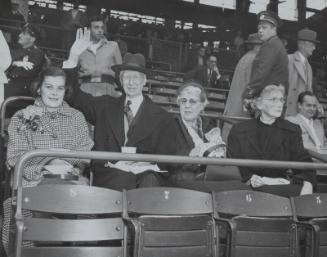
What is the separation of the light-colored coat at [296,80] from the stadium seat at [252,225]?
270 cm

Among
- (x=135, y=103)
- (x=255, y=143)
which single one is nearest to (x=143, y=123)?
(x=135, y=103)

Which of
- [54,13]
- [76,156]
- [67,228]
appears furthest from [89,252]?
[54,13]

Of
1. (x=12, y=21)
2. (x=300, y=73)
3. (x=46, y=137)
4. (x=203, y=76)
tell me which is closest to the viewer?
(x=46, y=137)

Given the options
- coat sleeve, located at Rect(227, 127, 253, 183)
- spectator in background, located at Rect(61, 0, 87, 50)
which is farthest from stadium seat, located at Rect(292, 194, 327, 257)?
spectator in background, located at Rect(61, 0, 87, 50)

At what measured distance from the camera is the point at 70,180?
3.52 metres

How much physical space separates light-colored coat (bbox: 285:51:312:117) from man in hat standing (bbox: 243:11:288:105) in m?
0.56

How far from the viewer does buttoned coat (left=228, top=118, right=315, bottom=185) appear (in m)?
4.18

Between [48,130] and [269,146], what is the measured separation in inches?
63.2

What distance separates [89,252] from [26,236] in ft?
1.09

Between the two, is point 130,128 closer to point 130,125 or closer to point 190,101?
point 130,125

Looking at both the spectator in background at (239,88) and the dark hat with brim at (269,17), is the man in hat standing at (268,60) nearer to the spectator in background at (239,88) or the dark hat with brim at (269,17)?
the dark hat with brim at (269,17)

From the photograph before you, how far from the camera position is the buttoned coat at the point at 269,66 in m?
5.38

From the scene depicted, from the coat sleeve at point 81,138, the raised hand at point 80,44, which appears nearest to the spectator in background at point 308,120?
the raised hand at point 80,44

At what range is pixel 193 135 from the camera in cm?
425
